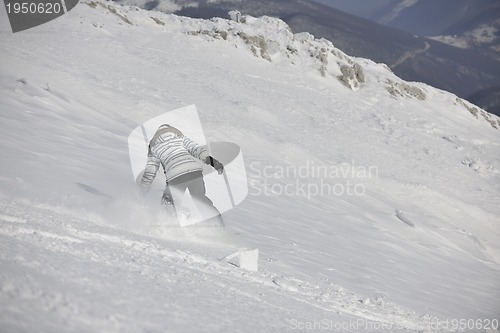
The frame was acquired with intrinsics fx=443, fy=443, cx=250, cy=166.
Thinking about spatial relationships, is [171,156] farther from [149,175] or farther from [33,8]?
[33,8]

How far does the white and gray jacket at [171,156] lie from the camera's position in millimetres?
6188

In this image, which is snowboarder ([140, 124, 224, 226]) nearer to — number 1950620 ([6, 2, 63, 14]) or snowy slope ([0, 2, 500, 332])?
snowy slope ([0, 2, 500, 332])

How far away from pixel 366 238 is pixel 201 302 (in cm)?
846

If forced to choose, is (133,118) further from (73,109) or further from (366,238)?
(366,238)

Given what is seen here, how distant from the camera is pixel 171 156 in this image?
20.5 feet

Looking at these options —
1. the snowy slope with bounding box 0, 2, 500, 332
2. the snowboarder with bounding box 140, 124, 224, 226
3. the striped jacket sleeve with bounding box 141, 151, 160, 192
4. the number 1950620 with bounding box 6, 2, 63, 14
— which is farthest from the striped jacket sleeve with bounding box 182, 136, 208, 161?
the number 1950620 with bounding box 6, 2, 63, 14

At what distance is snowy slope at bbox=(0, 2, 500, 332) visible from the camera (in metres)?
2.97

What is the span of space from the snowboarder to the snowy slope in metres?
0.39

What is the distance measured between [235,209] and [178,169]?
119 inches

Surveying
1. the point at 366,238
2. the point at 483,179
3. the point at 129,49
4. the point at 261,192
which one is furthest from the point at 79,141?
the point at 483,179

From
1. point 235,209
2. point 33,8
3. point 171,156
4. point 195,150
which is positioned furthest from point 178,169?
point 33,8

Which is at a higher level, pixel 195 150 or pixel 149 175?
pixel 195 150

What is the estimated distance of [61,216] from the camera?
4527mm

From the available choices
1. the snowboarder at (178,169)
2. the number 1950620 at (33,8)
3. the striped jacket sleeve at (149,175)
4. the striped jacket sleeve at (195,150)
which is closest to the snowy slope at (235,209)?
the striped jacket sleeve at (149,175)
